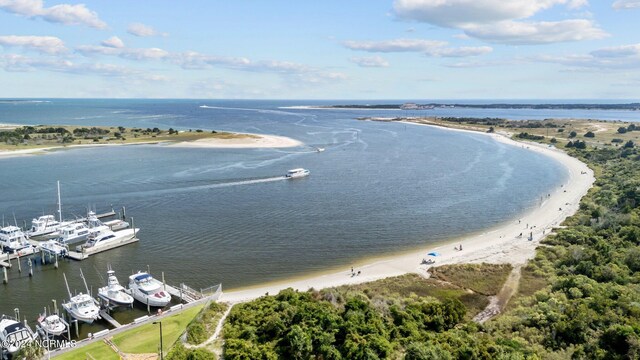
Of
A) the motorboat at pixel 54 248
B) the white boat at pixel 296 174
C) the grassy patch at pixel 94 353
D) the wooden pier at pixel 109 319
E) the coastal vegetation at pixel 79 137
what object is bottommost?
the wooden pier at pixel 109 319

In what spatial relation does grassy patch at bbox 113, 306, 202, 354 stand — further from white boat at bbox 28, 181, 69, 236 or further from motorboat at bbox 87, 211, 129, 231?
white boat at bbox 28, 181, 69, 236

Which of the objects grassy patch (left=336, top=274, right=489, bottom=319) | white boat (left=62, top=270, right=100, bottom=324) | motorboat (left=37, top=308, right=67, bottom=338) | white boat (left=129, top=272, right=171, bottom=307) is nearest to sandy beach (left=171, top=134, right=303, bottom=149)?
white boat (left=129, top=272, right=171, bottom=307)

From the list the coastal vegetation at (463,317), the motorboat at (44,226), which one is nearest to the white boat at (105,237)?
the motorboat at (44,226)

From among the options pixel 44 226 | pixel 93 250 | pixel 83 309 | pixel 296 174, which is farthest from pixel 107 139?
pixel 83 309

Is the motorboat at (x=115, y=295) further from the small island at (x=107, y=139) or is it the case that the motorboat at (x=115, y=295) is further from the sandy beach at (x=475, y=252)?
the small island at (x=107, y=139)

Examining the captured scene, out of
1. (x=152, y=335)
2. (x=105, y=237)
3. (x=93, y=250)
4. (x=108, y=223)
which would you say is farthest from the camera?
(x=108, y=223)

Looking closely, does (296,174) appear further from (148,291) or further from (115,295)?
(115,295)

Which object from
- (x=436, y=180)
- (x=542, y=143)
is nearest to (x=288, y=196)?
(x=436, y=180)
